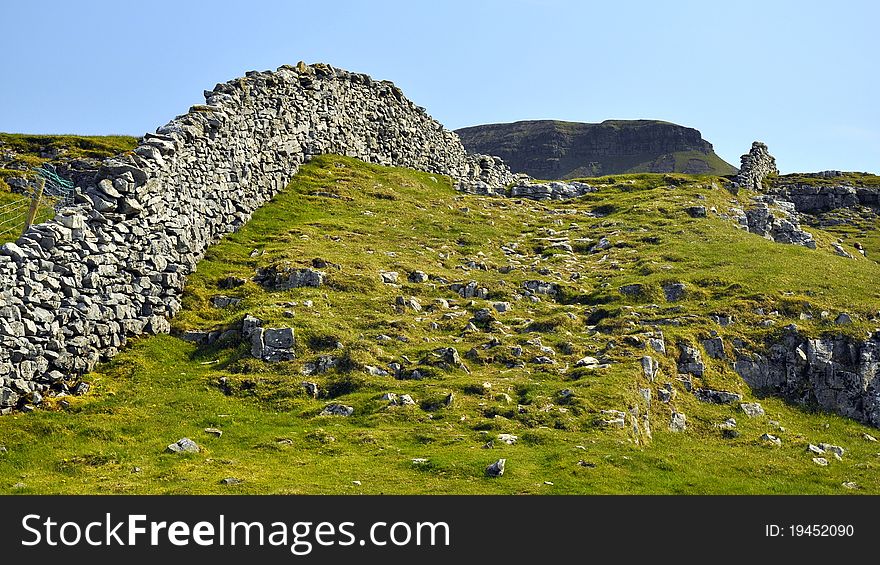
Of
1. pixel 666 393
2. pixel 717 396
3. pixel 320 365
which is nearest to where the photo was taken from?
pixel 320 365

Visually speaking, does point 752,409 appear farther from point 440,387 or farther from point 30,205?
point 30,205

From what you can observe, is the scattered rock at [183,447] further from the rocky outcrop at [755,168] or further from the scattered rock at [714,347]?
the rocky outcrop at [755,168]

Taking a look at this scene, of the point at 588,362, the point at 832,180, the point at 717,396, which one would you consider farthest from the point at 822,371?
the point at 832,180

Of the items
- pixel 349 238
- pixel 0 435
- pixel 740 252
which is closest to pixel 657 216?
pixel 740 252

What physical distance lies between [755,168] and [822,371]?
43098mm

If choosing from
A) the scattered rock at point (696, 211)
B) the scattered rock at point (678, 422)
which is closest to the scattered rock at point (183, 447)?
the scattered rock at point (678, 422)

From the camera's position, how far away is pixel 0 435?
22.4m

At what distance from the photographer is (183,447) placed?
2200cm

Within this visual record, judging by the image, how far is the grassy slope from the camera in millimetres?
20922

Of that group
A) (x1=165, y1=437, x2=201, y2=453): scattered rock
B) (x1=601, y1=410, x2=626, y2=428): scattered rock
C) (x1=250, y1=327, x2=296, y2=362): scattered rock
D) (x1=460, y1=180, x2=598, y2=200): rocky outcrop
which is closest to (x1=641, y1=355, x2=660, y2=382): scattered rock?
(x1=601, y1=410, x2=626, y2=428): scattered rock

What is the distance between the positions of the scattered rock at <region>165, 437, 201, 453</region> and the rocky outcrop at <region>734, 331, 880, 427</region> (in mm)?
18720

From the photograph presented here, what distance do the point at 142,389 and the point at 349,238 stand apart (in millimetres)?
15310
